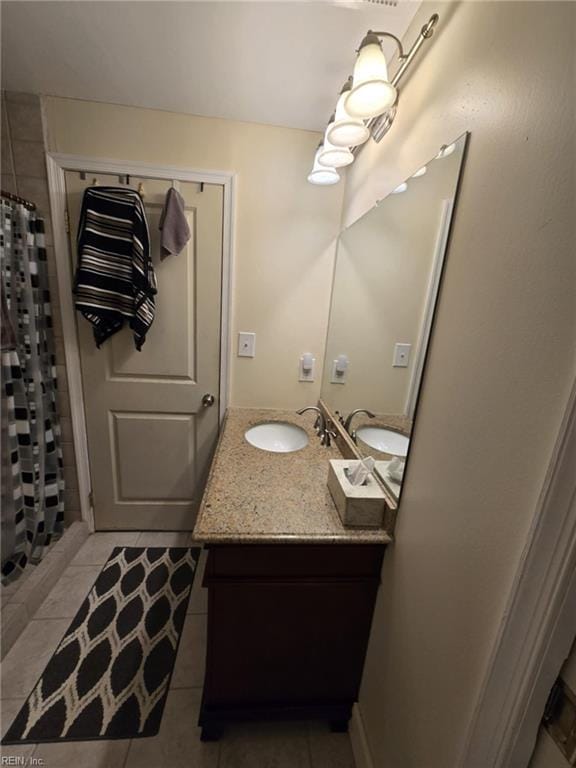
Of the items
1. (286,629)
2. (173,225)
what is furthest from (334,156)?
(286,629)

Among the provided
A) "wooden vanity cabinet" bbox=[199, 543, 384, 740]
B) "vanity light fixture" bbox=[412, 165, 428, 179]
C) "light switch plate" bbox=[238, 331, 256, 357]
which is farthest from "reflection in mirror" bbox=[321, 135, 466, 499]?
"light switch plate" bbox=[238, 331, 256, 357]

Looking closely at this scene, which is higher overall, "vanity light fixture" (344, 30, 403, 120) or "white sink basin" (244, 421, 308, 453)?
"vanity light fixture" (344, 30, 403, 120)

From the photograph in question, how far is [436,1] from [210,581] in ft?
5.70

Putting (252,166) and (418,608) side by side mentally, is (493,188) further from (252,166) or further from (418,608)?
(252,166)

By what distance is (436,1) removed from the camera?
83 centimetres

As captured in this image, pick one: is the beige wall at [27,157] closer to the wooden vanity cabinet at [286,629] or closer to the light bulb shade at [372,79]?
the light bulb shade at [372,79]

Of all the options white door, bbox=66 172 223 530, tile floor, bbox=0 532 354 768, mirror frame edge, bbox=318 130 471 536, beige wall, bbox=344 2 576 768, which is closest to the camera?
beige wall, bbox=344 2 576 768

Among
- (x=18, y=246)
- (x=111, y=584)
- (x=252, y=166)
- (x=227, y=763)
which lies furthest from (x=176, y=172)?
(x=227, y=763)

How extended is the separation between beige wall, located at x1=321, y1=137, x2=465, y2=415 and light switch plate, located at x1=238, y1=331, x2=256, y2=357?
0.45 metres

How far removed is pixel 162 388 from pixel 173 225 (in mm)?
866

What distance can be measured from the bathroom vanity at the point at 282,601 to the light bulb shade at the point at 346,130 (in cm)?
119

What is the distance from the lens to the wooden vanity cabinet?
951mm

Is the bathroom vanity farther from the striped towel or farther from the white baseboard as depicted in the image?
the striped towel

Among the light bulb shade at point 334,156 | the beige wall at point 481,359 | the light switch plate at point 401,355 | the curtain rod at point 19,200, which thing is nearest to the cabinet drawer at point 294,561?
the beige wall at point 481,359
